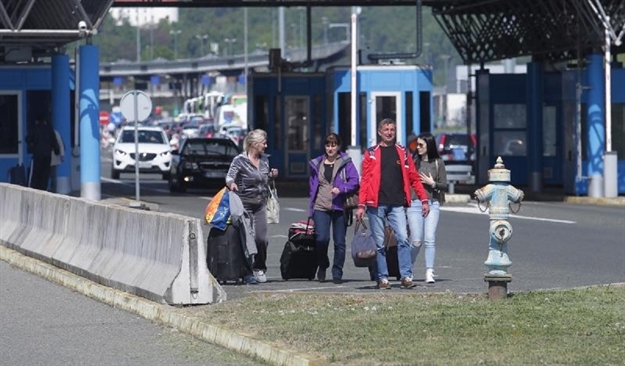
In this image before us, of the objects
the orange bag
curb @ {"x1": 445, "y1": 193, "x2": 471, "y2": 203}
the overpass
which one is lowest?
curb @ {"x1": 445, "y1": 193, "x2": 471, "y2": 203}

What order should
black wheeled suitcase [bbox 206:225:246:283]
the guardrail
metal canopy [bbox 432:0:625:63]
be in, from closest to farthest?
black wheeled suitcase [bbox 206:225:246:283] → metal canopy [bbox 432:0:625:63] → the guardrail

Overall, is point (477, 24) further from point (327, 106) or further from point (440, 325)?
Result: point (440, 325)

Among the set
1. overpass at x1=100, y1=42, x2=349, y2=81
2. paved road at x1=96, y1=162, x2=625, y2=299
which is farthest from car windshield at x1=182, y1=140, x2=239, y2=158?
overpass at x1=100, y1=42, x2=349, y2=81

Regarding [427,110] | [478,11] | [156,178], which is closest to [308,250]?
[427,110]

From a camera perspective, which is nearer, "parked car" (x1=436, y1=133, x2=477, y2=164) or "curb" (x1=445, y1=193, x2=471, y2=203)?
"curb" (x1=445, y1=193, x2=471, y2=203)

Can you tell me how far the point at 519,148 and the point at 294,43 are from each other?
154470 mm

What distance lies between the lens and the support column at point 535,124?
43188 millimetres

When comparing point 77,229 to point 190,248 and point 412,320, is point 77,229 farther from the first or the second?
point 412,320

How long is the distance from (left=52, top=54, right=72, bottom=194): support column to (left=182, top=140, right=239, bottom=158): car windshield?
254 inches

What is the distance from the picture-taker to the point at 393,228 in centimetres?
1695

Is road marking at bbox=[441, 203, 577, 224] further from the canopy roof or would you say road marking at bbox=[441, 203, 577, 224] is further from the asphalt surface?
the canopy roof

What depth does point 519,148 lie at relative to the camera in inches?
1762

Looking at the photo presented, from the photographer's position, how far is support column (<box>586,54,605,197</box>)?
1556 inches

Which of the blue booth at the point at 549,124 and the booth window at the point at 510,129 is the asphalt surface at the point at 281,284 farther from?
the booth window at the point at 510,129
